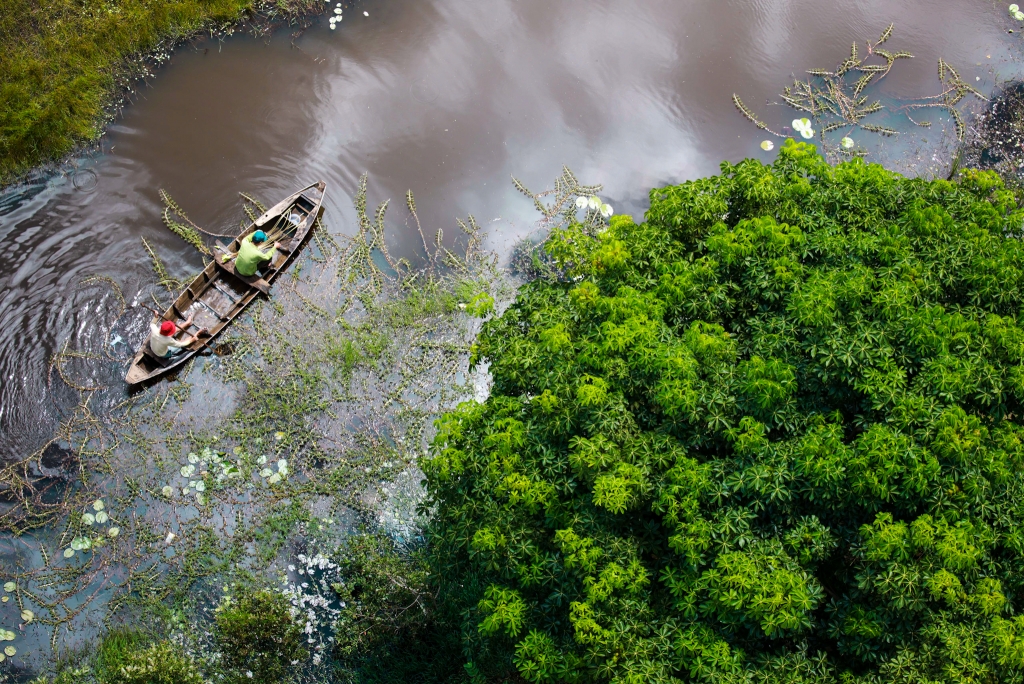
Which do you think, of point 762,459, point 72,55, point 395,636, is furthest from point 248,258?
point 762,459

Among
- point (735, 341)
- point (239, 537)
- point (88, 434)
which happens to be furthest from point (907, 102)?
point (88, 434)

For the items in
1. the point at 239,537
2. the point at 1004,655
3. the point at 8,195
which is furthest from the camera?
the point at 8,195

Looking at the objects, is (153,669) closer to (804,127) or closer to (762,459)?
(762,459)

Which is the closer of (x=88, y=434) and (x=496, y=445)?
(x=496, y=445)

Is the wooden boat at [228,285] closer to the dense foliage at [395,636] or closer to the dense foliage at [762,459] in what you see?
the dense foliage at [395,636]

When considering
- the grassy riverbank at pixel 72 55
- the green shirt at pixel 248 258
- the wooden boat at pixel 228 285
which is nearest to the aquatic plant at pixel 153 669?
the wooden boat at pixel 228 285

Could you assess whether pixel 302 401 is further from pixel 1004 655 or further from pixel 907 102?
pixel 907 102
